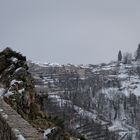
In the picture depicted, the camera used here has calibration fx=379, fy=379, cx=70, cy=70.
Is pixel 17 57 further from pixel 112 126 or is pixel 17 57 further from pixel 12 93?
pixel 112 126

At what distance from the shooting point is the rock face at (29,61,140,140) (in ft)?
341

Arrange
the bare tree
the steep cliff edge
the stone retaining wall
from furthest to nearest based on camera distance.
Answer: the bare tree < the steep cliff edge < the stone retaining wall

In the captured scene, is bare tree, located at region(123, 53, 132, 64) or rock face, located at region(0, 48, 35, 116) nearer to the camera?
rock face, located at region(0, 48, 35, 116)

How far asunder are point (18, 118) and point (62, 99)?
130792 mm

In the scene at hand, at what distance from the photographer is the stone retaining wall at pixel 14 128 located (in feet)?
18.3

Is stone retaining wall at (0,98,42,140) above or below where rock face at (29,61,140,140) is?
above

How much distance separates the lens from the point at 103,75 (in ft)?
639

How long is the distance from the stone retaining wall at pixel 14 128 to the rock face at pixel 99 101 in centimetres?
8276

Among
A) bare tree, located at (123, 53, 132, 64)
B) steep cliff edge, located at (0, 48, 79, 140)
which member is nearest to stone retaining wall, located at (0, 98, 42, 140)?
steep cliff edge, located at (0, 48, 79, 140)

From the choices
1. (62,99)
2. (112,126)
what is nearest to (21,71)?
(112,126)

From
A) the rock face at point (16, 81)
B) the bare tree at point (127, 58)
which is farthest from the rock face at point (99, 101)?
the rock face at point (16, 81)

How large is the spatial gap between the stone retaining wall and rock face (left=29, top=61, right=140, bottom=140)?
82758 mm

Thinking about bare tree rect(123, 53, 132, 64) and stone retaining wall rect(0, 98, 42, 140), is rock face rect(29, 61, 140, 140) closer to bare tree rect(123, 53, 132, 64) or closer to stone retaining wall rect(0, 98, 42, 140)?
bare tree rect(123, 53, 132, 64)

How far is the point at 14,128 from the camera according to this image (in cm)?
594
